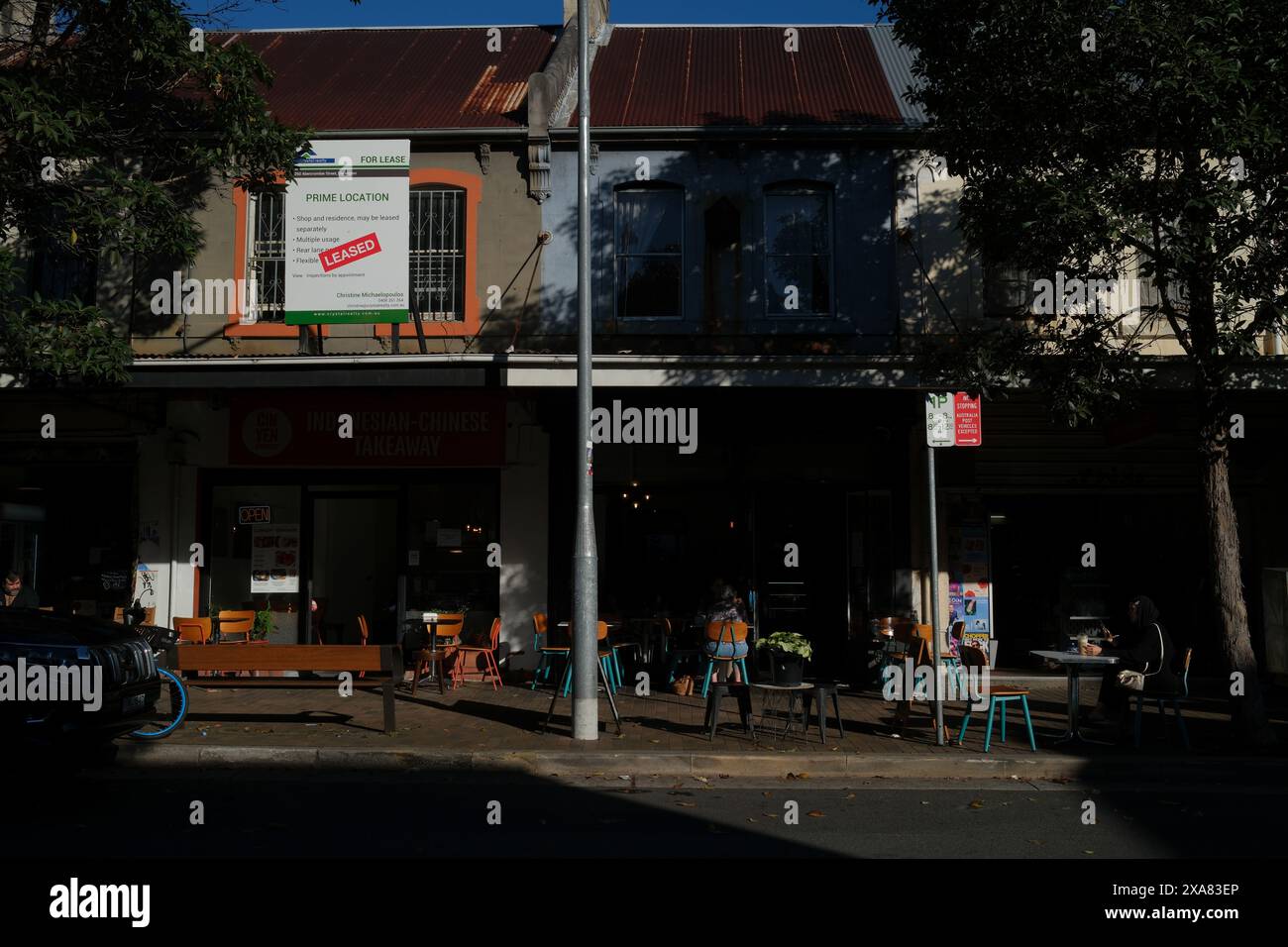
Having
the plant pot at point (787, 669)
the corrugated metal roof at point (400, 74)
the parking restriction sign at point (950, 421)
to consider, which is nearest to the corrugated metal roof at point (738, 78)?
the corrugated metal roof at point (400, 74)

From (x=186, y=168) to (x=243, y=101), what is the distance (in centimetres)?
252

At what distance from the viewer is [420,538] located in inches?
539

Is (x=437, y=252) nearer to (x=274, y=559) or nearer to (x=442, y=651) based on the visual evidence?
(x=274, y=559)

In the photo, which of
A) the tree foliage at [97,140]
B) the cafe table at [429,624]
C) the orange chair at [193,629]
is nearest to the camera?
the tree foliage at [97,140]

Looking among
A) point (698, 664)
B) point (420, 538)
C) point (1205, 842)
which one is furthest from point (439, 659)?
point (1205, 842)

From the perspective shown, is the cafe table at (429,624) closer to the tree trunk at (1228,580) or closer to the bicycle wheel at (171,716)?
the bicycle wheel at (171,716)

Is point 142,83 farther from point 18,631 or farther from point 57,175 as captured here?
point 18,631

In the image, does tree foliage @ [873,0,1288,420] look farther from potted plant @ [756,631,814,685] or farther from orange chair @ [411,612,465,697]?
orange chair @ [411,612,465,697]

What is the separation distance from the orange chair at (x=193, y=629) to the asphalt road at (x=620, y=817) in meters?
4.01

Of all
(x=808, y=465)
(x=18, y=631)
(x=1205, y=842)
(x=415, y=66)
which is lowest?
(x=1205, y=842)

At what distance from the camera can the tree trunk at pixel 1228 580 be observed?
8984 mm

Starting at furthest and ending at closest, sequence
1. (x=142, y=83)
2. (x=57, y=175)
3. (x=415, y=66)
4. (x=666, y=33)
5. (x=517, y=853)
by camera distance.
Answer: (x=666, y=33) → (x=415, y=66) → (x=142, y=83) → (x=57, y=175) → (x=517, y=853)

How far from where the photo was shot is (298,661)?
9.34 meters

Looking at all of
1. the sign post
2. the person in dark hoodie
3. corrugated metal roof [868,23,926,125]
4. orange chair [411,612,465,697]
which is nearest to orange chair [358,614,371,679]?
orange chair [411,612,465,697]
